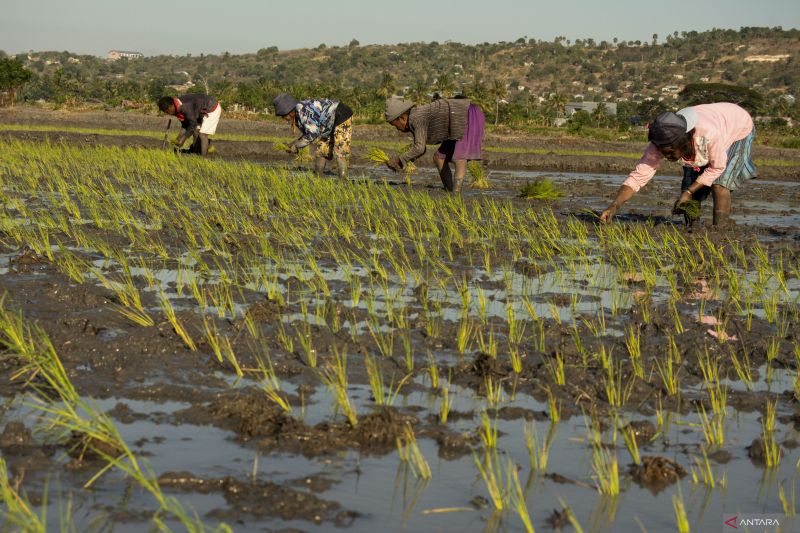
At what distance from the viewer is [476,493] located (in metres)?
2.79

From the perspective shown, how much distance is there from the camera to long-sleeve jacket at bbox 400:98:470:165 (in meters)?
9.67

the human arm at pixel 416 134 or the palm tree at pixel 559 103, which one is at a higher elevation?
the human arm at pixel 416 134

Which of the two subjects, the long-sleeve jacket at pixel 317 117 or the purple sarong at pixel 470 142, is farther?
the long-sleeve jacket at pixel 317 117

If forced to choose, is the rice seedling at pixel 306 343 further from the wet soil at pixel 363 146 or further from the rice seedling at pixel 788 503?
the wet soil at pixel 363 146

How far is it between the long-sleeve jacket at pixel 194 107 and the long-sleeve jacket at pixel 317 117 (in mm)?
2308

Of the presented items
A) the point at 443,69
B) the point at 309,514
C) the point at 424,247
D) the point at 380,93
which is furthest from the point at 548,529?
the point at 443,69

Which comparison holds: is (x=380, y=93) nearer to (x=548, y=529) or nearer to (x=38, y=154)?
(x=38, y=154)

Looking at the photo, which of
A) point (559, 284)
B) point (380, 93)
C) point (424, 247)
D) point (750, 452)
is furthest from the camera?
point (380, 93)

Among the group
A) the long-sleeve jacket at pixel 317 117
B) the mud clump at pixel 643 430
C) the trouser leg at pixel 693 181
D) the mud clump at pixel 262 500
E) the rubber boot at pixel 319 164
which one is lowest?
the rubber boot at pixel 319 164

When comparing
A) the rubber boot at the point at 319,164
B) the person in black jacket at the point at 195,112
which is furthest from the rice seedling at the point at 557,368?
the person in black jacket at the point at 195,112

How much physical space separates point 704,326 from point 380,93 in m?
55.3

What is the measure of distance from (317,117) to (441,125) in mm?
1878

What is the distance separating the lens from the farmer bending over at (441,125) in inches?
379

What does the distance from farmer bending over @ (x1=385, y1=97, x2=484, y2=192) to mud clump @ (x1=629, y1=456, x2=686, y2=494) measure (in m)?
6.72
